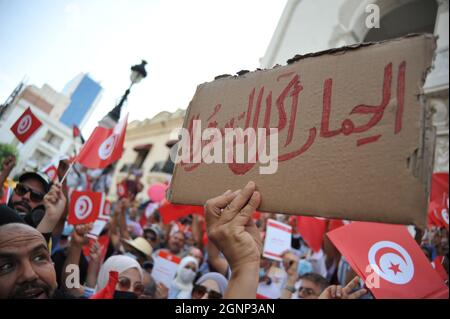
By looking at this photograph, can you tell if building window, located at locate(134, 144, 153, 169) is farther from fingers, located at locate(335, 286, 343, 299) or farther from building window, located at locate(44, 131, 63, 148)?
fingers, located at locate(335, 286, 343, 299)

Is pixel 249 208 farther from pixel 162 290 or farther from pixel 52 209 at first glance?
pixel 162 290

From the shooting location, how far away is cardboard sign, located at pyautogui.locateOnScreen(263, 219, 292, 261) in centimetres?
296

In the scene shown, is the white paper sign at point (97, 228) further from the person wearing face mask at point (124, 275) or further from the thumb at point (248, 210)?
the thumb at point (248, 210)

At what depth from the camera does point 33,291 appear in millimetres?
1021

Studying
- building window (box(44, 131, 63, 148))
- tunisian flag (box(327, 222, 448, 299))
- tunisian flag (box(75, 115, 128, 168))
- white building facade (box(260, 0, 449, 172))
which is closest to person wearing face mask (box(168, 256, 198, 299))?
tunisian flag (box(75, 115, 128, 168))

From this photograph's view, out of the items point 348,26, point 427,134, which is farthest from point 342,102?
point 348,26

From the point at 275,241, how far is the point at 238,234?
2.31 m

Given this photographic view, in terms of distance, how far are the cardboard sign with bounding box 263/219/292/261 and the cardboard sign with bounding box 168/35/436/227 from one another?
2122 mm

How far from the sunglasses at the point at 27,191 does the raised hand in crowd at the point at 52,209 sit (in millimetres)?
328

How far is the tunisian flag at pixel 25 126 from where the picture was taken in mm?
2135

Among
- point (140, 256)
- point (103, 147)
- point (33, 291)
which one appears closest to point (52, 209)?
point (33, 291)

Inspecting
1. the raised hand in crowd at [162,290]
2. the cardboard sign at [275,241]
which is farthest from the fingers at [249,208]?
the raised hand in crowd at [162,290]
